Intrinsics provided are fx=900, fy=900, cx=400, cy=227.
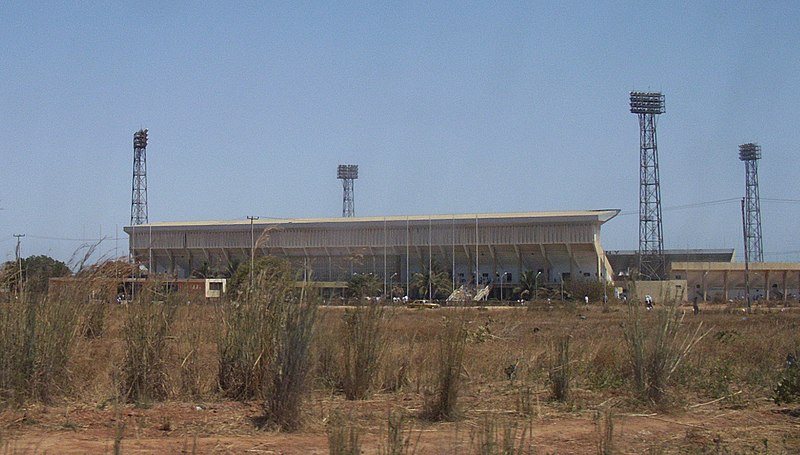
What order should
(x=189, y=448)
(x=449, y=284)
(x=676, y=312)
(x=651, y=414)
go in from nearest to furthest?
(x=189, y=448) < (x=651, y=414) < (x=676, y=312) < (x=449, y=284)

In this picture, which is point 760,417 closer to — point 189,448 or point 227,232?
point 189,448

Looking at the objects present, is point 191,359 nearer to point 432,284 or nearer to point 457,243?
point 432,284

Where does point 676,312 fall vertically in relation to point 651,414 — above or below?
above

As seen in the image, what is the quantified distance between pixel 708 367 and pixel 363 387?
657 cm

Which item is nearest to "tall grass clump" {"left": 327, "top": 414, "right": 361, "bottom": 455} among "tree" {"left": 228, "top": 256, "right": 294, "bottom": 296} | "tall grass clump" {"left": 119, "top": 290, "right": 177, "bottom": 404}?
"tree" {"left": 228, "top": 256, "right": 294, "bottom": 296}

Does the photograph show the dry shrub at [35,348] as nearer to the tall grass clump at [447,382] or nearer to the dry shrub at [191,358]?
the dry shrub at [191,358]

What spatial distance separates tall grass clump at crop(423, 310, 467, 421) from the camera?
9.80 meters

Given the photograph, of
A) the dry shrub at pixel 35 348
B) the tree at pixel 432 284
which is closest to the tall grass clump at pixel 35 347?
the dry shrub at pixel 35 348

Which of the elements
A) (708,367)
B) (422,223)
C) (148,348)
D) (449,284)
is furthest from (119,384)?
(422,223)

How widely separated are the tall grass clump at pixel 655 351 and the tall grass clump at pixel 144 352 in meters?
5.85

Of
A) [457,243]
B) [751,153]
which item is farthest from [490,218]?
[751,153]

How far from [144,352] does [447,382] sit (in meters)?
3.69

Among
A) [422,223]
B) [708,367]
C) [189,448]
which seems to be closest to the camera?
[189,448]

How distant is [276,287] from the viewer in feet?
35.3
